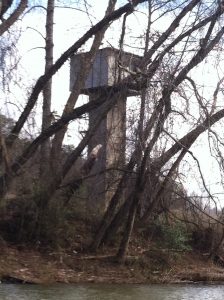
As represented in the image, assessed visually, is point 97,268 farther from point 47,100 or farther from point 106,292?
point 47,100

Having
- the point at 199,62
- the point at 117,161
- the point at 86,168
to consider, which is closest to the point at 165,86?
the point at 199,62

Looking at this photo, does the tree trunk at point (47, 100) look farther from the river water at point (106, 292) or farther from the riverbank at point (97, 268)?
the river water at point (106, 292)

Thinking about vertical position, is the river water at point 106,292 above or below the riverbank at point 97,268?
below

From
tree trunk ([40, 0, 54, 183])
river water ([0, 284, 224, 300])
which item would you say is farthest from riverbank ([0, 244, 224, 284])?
tree trunk ([40, 0, 54, 183])

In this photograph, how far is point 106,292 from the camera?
14906mm

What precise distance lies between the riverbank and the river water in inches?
29.1

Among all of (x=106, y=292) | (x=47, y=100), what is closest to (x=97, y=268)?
(x=106, y=292)

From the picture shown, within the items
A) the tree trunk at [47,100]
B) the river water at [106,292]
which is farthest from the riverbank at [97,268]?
the tree trunk at [47,100]

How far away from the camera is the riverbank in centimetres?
1650

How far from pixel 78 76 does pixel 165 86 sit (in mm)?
4990

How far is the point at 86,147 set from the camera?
19.8 meters

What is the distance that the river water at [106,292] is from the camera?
13.8m

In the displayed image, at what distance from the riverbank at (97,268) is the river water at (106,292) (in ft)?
2.43

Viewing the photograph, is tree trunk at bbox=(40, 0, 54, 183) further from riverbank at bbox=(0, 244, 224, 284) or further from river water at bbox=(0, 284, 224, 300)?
river water at bbox=(0, 284, 224, 300)
